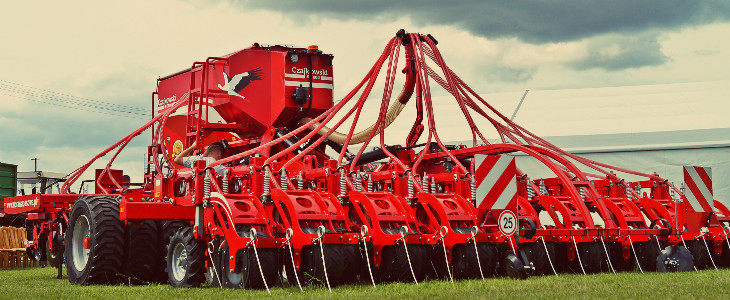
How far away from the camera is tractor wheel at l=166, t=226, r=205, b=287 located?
37.6 ft

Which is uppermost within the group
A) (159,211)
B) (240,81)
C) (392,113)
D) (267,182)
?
(240,81)

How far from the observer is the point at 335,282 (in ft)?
34.9

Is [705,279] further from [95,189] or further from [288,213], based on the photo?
[95,189]

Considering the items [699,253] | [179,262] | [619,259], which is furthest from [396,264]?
[699,253]

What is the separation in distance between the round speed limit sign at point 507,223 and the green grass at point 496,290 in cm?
58

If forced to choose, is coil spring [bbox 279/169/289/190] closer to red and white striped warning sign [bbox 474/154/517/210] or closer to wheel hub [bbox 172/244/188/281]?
wheel hub [bbox 172/244/188/281]

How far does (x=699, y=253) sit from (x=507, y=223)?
412cm

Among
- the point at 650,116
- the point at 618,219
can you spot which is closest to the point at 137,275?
the point at 618,219

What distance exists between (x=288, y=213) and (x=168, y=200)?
2471 millimetres

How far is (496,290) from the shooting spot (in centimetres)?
974

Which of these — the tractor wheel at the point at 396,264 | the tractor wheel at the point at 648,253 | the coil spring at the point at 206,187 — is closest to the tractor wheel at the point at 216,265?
the coil spring at the point at 206,187

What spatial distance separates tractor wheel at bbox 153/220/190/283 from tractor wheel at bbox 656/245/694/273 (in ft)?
22.3

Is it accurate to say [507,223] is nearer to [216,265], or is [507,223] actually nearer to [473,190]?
[473,190]

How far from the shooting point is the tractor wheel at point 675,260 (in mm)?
12938
